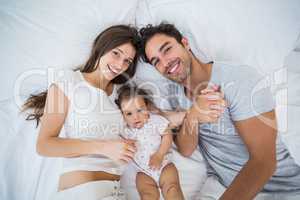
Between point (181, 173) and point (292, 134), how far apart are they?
344 mm

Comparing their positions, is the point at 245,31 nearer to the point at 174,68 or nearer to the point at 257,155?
the point at 174,68

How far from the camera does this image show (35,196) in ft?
3.27

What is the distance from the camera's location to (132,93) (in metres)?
1.03

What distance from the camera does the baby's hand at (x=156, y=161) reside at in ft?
3.22

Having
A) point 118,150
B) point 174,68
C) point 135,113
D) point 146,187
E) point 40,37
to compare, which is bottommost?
point 146,187

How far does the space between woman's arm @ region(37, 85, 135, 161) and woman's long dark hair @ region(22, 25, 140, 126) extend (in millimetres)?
55

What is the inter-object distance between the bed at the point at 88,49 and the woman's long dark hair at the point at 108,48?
0.02m

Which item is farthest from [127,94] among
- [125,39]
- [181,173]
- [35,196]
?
[35,196]

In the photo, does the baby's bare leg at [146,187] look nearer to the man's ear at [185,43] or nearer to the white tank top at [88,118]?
the white tank top at [88,118]

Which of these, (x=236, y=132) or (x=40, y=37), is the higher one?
(x=40, y=37)

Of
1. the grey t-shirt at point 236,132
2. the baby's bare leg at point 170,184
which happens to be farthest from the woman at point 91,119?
the grey t-shirt at point 236,132

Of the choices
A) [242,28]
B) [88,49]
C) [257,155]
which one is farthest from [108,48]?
[257,155]

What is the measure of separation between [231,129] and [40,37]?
0.64m

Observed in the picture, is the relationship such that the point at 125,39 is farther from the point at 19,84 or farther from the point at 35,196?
the point at 35,196
